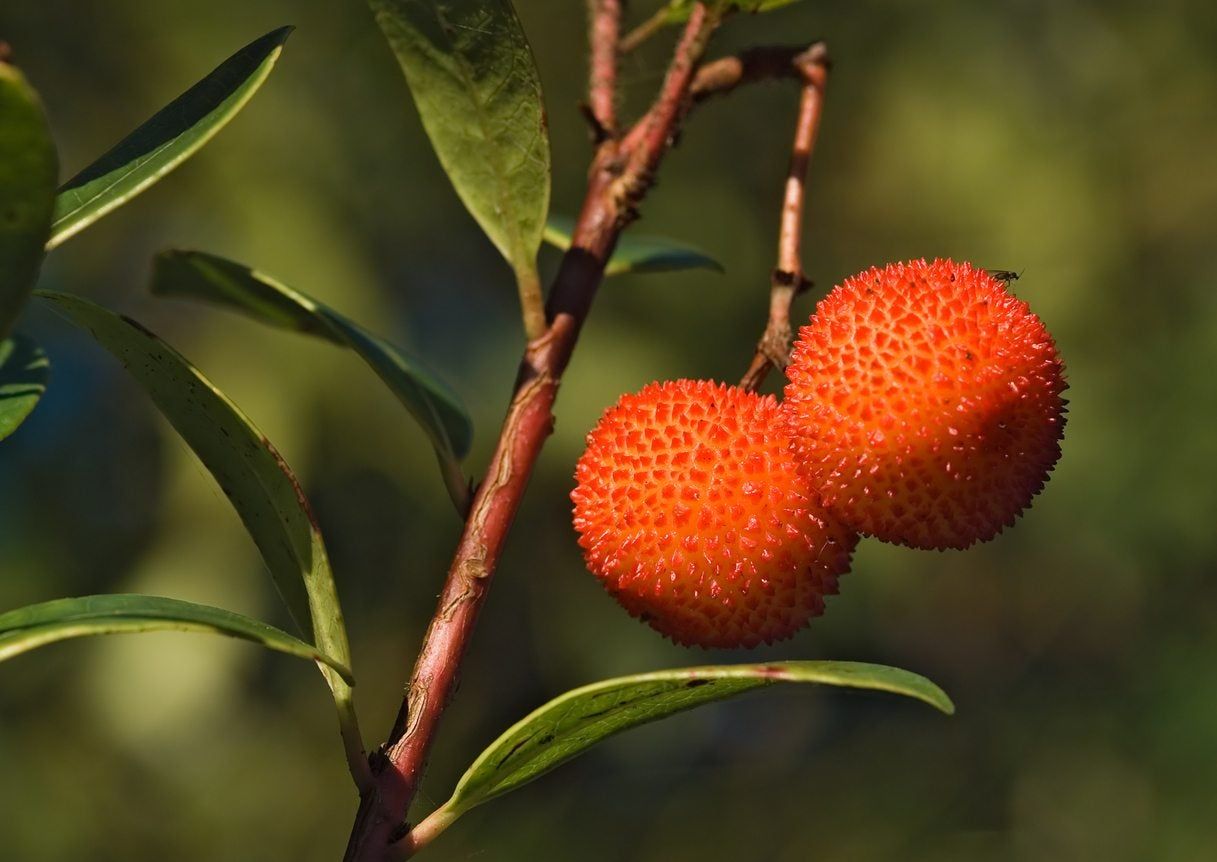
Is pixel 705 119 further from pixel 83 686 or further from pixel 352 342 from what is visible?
pixel 352 342

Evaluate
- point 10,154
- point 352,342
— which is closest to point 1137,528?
point 352,342

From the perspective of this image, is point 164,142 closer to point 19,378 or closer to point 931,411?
point 19,378

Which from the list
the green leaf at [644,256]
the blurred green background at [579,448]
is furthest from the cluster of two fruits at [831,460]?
the blurred green background at [579,448]

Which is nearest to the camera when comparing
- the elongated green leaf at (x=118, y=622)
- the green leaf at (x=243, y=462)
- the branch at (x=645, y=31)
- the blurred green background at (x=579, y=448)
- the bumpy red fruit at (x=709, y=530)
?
the elongated green leaf at (x=118, y=622)

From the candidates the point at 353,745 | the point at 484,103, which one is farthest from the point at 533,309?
the point at 353,745

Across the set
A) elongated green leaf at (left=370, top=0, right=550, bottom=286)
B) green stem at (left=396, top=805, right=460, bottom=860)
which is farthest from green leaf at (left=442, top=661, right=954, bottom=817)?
elongated green leaf at (left=370, top=0, right=550, bottom=286)

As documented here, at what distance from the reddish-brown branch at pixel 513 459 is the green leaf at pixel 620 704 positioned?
0.05m

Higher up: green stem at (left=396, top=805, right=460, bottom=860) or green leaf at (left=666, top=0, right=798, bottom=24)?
green leaf at (left=666, top=0, right=798, bottom=24)

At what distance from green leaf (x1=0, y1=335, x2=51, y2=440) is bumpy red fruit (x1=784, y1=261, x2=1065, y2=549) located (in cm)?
61

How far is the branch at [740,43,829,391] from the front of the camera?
122 cm

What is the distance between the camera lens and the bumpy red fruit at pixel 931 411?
1.07 metres

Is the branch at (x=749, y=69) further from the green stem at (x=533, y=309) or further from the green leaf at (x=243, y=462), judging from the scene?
the green leaf at (x=243, y=462)

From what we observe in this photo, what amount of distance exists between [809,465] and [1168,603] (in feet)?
8.10

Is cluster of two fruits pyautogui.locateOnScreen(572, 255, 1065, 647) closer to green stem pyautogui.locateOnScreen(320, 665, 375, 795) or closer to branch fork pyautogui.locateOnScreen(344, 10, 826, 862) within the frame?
branch fork pyautogui.locateOnScreen(344, 10, 826, 862)
